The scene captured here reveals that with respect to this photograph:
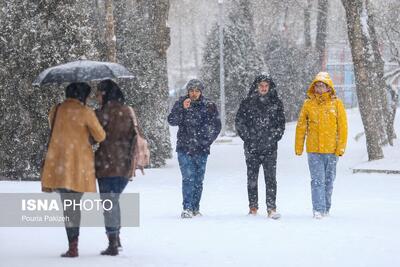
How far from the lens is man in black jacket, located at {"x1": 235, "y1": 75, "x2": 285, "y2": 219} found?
399 inches

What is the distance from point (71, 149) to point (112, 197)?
2.02ft

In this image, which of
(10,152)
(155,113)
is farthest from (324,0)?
(10,152)

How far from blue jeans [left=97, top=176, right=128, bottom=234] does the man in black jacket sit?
Answer: 3175 mm

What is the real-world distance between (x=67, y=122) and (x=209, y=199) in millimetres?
6568

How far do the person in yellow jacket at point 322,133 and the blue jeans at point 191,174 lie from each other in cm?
130

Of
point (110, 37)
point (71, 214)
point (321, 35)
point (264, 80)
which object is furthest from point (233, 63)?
point (71, 214)

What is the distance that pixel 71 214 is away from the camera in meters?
7.03

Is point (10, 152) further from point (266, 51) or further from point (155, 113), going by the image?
point (266, 51)

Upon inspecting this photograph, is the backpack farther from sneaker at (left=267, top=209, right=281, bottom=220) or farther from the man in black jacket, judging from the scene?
sneaker at (left=267, top=209, right=281, bottom=220)

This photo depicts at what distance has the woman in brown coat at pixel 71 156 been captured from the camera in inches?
277

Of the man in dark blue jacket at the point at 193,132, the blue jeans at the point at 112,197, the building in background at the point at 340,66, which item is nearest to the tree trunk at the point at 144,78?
the man in dark blue jacket at the point at 193,132

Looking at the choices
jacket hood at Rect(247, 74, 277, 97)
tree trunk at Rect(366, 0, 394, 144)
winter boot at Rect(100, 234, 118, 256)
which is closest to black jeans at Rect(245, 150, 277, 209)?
jacket hood at Rect(247, 74, 277, 97)

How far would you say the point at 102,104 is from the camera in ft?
24.4

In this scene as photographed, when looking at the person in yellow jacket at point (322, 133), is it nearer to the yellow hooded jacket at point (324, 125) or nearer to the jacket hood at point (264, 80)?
the yellow hooded jacket at point (324, 125)
